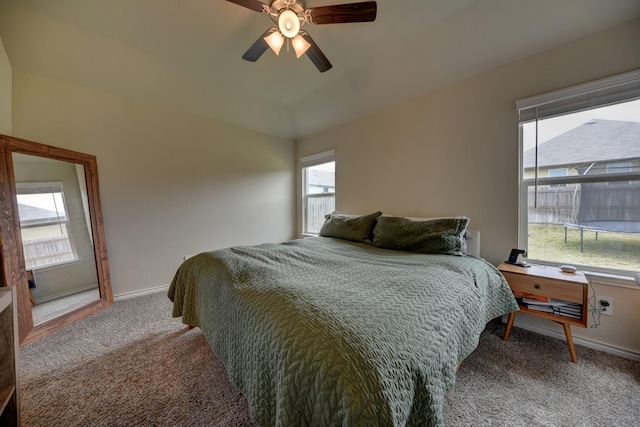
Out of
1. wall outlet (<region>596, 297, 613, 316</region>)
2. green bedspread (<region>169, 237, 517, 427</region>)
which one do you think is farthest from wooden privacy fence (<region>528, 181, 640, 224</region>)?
green bedspread (<region>169, 237, 517, 427</region>)

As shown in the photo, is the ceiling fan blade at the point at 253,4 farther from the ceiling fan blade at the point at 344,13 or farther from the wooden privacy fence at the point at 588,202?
the wooden privacy fence at the point at 588,202

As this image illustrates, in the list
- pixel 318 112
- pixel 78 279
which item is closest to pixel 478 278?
pixel 318 112

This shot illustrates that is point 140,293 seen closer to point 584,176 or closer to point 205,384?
point 205,384

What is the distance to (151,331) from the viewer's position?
191 cm

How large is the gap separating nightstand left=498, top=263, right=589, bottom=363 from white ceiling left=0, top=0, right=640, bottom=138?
69.4 inches

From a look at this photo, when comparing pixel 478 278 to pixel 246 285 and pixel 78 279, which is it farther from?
pixel 78 279

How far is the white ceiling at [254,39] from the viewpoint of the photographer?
1.70 m

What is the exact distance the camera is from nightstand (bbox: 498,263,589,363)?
4.84 feet

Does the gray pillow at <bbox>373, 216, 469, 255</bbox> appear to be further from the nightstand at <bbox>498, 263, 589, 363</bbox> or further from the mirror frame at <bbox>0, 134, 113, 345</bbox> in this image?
the mirror frame at <bbox>0, 134, 113, 345</bbox>

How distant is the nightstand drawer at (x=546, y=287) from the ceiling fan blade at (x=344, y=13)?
213 cm

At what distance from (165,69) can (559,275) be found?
404 centimetres

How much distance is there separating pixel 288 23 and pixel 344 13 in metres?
0.39

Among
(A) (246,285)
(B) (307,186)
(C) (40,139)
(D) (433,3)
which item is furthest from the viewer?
(B) (307,186)

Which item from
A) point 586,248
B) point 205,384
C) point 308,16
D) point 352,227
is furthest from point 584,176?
point 205,384
